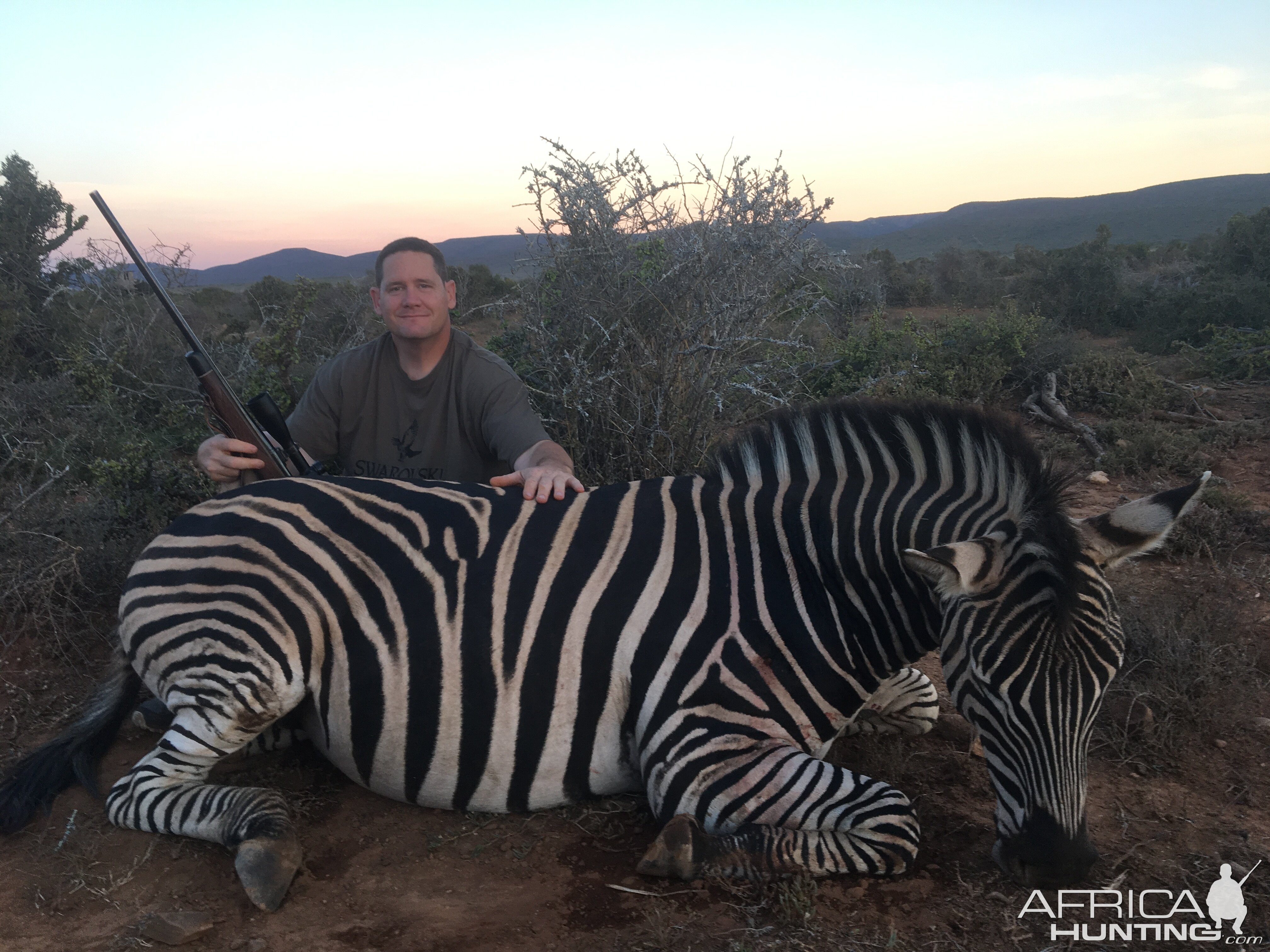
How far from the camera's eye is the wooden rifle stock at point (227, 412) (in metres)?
3.97

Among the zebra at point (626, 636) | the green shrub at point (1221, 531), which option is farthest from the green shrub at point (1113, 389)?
the zebra at point (626, 636)

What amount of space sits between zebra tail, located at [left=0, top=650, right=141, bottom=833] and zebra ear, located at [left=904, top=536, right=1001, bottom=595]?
3136 millimetres

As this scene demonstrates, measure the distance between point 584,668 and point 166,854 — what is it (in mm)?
1680

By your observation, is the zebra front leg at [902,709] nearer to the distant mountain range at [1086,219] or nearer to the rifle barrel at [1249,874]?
the rifle barrel at [1249,874]

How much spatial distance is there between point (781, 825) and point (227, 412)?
10.5 feet

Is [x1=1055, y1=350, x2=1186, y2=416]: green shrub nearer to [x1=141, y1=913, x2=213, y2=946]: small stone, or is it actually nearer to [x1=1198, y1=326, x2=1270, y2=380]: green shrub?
[x1=1198, y1=326, x2=1270, y2=380]: green shrub

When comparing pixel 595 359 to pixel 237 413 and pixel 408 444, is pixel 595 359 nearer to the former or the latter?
pixel 408 444

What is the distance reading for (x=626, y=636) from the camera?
115 inches

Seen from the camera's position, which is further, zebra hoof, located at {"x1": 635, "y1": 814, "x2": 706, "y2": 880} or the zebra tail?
the zebra tail

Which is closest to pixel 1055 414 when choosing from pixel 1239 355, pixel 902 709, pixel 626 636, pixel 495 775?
pixel 1239 355

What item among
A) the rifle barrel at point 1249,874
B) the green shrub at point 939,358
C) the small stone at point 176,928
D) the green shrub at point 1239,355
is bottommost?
the rifle barrel at point 1249,874

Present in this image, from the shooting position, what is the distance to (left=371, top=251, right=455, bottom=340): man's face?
4406mm

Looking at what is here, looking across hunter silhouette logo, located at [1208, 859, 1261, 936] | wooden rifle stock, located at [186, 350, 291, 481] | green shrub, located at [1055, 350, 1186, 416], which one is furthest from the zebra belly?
green shrub, located at [1055, 350, 1186, 416]

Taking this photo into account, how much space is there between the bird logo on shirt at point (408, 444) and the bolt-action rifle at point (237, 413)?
52 centimetres
